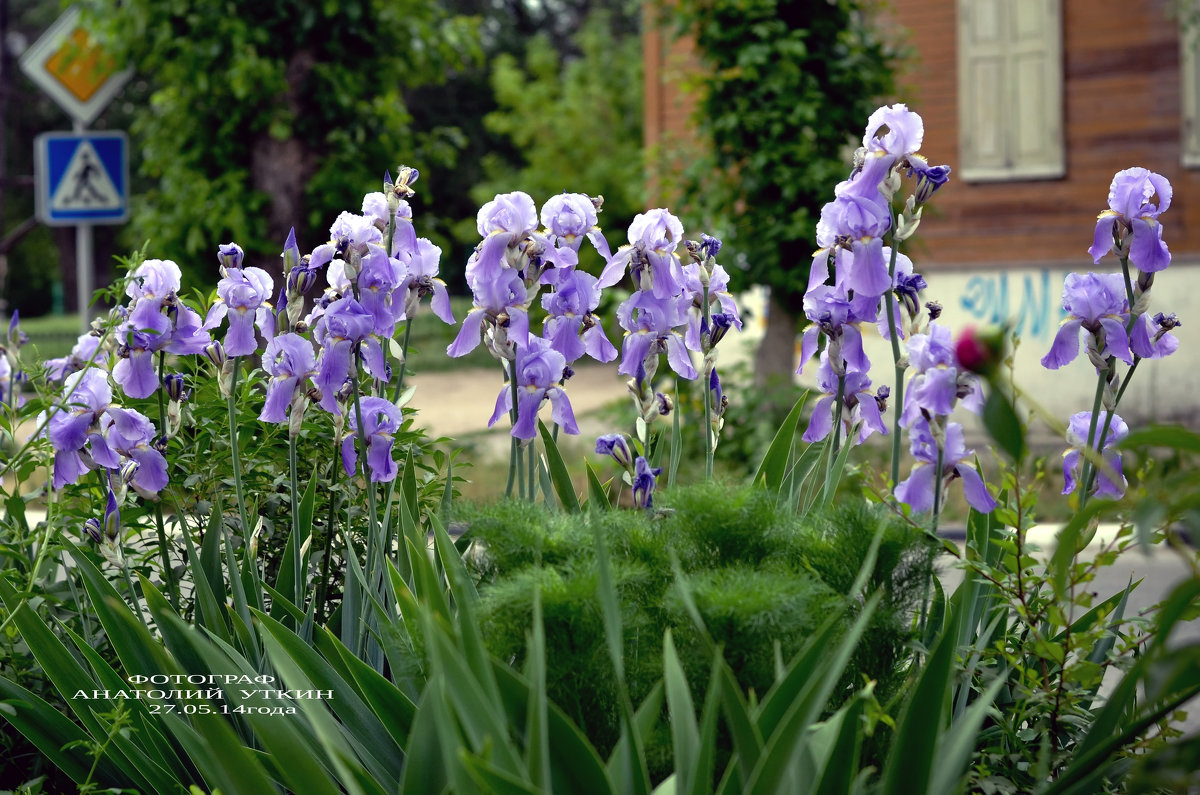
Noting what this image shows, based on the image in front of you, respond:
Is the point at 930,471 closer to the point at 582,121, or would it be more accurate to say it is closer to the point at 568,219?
the point at 568,219

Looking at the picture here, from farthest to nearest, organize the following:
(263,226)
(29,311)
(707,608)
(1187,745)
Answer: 1. (29,311)
2. (263,226)
3. (707,608)
4. (1187,745)

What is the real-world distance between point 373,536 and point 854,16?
24.0 ft

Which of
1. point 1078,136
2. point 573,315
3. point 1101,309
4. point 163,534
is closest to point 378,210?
point 573,315

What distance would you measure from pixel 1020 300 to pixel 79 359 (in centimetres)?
811

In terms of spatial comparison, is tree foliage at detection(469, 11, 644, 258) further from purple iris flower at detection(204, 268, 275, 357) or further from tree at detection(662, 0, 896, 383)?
purple iris flower at detection(204, 268, 275, 357)

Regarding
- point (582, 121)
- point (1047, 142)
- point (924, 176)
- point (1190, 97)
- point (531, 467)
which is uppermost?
point (582, 121)

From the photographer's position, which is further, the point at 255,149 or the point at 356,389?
the point at 255,149

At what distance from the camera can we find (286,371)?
6.02 feet

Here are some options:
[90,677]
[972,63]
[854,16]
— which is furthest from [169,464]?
[972,63]

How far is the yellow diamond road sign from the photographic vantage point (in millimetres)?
5695

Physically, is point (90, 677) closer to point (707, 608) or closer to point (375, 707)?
point (375, 707)

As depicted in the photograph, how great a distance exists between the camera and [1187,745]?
0.84 meters

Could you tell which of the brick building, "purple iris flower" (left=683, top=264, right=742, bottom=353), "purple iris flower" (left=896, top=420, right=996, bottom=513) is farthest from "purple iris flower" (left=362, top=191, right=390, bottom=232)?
the brick building

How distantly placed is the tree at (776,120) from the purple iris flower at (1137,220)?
4.70 meters
